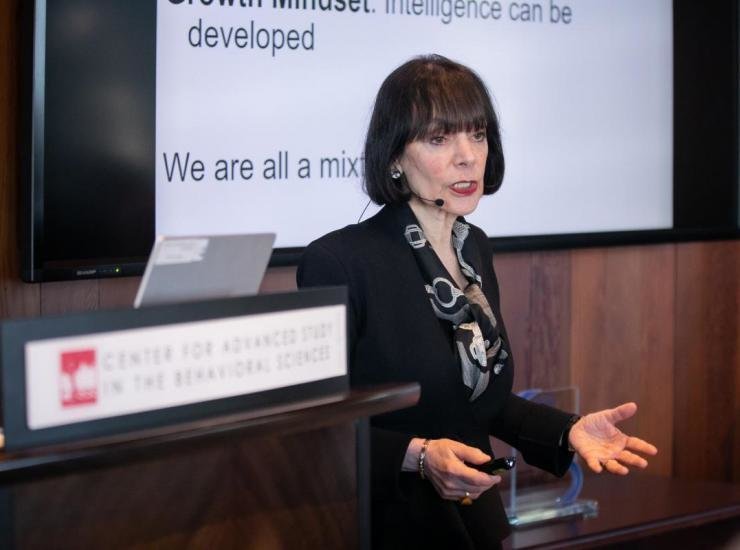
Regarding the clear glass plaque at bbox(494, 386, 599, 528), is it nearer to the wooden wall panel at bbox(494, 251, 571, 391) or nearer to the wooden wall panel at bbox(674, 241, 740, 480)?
the wooden wall panel at bbox(494, 251, 571, 391)

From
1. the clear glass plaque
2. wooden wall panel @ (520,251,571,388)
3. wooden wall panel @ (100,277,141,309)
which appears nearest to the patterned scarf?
wooden wall panel @ (100,277,141,309)

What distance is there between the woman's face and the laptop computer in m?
0.77

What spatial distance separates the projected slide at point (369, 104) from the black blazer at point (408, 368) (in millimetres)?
879

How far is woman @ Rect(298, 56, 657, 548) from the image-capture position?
1848mm

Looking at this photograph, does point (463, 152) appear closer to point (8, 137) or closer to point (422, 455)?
point (422, 455)

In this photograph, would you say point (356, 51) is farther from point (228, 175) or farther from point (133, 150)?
point (133, 150)

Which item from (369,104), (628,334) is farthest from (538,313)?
(369,104)

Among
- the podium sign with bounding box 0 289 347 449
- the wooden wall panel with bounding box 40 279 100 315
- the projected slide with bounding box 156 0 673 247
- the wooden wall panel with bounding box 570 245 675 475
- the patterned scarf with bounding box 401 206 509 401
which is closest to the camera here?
the podium sign with bounding box 0 289 347 449

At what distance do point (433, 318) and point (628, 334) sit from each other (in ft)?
6.44

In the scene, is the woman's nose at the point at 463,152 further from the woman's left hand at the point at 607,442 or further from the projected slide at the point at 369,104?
the projected slide at the point at 369,104

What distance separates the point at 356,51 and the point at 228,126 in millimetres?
467

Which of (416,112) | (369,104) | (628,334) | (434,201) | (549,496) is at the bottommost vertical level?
(549,496)

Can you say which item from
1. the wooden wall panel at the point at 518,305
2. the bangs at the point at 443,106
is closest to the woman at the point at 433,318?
the bangs at the point at 443,106

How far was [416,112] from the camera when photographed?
6.60 ft
